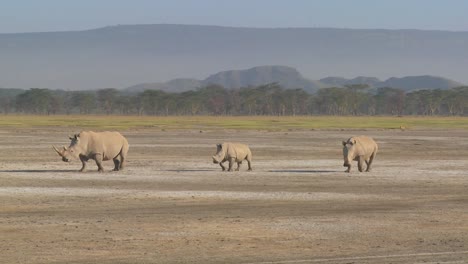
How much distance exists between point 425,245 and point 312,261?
258 cm

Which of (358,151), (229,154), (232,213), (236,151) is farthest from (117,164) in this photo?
(232,213)

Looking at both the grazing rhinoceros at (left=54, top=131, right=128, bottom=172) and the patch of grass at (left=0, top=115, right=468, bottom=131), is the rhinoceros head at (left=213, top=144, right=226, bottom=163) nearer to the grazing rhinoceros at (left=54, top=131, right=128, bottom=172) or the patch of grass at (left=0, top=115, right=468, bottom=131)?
the grazing rhinoceros at (left=54, top=131, right=128, bottom=172)

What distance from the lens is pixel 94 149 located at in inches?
1299

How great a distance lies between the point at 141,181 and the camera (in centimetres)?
2939

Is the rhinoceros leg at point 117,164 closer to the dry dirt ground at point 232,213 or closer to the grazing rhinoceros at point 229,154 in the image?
the dry dirt ground at point 232,213

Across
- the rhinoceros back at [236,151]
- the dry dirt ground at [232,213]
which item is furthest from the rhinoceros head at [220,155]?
the dry dirt ground at [232,213]

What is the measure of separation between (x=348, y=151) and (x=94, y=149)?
8.28 meters

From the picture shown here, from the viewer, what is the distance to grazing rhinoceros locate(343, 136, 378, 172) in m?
33.4

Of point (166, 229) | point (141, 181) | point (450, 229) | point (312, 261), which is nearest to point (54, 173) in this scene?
point (141, 181)

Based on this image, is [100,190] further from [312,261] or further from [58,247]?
[312,261]

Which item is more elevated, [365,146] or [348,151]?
[365,146]

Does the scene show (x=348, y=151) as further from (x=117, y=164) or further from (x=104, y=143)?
(x=104, y=143)

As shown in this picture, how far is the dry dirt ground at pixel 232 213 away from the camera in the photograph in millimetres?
15664

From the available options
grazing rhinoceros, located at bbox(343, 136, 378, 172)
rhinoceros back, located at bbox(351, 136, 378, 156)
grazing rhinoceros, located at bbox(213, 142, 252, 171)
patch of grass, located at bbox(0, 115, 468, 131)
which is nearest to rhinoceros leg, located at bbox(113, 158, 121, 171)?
grazing rhinoceros, located at bbox(213, 142, 252, 171)
